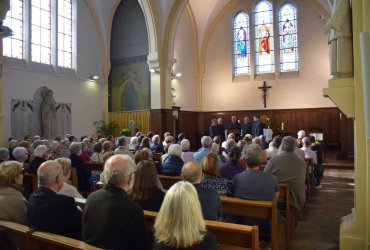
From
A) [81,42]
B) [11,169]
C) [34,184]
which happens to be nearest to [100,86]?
[81,42]

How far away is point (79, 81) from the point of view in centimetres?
1463

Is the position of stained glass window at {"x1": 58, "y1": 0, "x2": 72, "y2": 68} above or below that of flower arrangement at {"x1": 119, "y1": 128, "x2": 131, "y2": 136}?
above

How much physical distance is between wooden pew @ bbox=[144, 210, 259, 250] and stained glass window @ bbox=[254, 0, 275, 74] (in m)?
14.7

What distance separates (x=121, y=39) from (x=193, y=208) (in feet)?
49.5

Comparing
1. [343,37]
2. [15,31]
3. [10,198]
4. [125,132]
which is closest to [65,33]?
[15,31]

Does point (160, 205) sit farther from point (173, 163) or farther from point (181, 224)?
point (173, 163)

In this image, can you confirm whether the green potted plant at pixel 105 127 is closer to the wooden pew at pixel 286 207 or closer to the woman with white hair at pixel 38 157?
the woman with white hair at pixel 38 157

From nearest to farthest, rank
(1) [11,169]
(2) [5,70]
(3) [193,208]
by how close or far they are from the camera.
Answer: (3) [193,208] → (1) [11,169] → (2) [5,70]

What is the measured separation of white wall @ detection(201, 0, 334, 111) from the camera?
15.3 metres

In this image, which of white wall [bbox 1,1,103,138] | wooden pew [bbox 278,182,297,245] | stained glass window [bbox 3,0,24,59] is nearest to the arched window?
stained glass window [bbox 3,0,24,59]

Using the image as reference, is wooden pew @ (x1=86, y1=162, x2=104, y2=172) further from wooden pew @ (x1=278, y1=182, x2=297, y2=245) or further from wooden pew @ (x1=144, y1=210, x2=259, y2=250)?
wooden pew @ (x1=144, y1=210, x2=259, y2=250)

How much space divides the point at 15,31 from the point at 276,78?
1126cm

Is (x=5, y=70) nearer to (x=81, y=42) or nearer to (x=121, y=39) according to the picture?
(x=81, y=42)

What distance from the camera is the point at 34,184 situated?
508 centimetres
